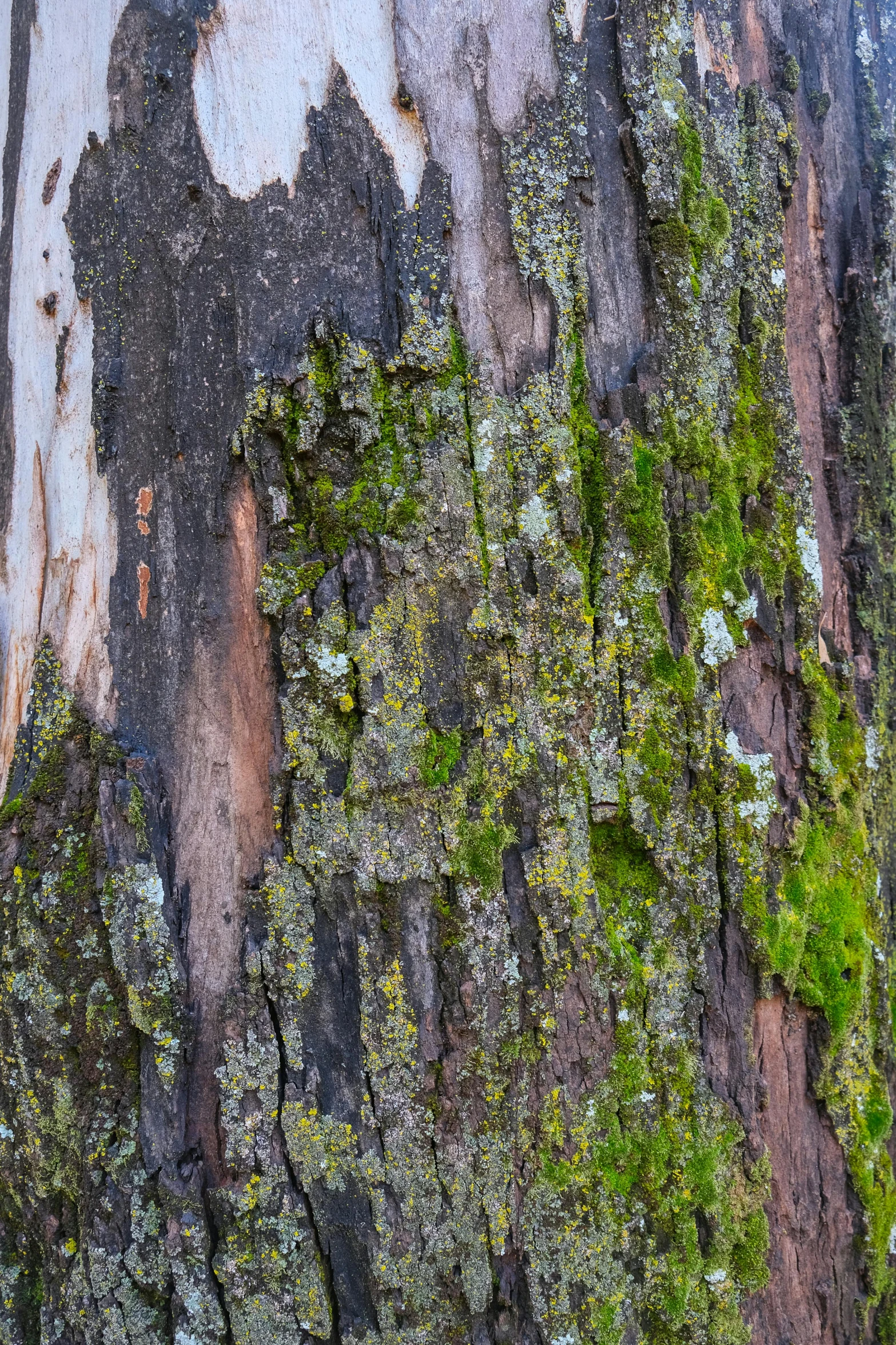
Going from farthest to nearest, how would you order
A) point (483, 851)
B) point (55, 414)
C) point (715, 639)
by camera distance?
point (55, 414)
point (715, 639)
point (483, 851)

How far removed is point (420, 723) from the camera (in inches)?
57.4

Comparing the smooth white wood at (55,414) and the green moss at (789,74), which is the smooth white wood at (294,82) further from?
the green moss at (789,74)

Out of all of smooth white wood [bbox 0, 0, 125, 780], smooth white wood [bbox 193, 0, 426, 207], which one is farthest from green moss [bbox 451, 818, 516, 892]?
smooth white wood [bbox 193, 0, 426, 207]

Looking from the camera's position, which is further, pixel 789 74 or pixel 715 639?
pixel 789 74

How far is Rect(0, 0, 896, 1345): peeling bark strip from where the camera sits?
56.9 inches

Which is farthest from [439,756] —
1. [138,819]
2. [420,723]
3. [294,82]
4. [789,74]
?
[789,74]

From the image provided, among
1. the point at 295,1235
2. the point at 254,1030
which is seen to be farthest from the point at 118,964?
the point at 295,1235

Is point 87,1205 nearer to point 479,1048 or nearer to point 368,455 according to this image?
point 479,1048

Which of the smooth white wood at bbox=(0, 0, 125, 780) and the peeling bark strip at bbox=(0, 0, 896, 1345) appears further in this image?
the smooth white wood at bbox=(0, 0, 125, 780)

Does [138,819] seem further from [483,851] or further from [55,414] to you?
[55,414]

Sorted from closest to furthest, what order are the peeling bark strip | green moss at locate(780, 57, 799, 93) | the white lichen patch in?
the peeling bark strip
the white lichen patch
green moss at locate(780, 57, 799, 93)

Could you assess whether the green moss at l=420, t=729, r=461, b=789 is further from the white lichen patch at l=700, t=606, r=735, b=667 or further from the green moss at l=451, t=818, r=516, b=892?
the white lichen patch at l=700, t=606, r=735, b=667

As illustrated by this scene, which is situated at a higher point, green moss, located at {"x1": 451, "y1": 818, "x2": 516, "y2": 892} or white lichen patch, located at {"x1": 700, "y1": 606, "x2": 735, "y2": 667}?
white lichen patch, located at {"x1": 700, "y1": 606, "x2": 735, "y2": 667}

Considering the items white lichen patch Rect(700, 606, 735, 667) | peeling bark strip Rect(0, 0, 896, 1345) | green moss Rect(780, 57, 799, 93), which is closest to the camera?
peeling bark strip Rect(0, 0, 896, 1345)
